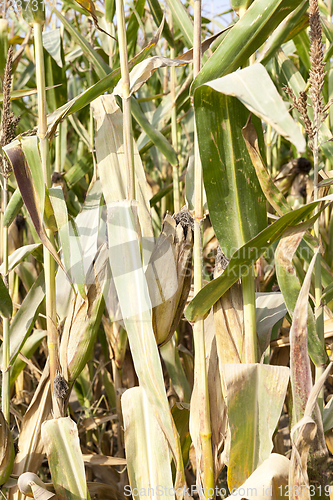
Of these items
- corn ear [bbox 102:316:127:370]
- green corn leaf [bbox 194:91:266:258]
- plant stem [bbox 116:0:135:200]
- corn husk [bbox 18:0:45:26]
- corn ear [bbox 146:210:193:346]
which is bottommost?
corn ear [bbox 102:316:127:370]

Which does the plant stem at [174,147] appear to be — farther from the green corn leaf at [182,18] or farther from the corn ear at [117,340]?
the corn ear at [117,340]

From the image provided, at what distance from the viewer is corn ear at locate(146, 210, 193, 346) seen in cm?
65

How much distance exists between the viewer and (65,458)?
26.6 inches

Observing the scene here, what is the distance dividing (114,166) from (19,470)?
0.62 metres

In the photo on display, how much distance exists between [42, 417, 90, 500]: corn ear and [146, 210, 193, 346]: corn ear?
22cm

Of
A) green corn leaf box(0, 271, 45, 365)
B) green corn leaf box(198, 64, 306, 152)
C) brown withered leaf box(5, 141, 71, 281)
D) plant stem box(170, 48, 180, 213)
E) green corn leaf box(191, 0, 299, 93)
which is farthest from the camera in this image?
plant stem box(170, 48, 180, 213)

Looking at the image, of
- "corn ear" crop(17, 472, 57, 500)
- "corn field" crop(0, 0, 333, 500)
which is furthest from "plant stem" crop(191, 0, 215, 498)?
"corn ear" crop(17, 472, 57, 500)

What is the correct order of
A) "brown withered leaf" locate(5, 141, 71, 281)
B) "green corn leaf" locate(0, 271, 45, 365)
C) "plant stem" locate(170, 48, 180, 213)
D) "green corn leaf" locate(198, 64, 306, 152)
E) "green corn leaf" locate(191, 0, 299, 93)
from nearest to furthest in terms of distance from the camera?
"green corn leaf" locate(198, 64, 306, 152)
"green corn leaf" locate(191, 0, 299, 93)
"brown withered leaf" locate(5, 141, 71, 281)
"green corn leaf" locate(0, 271, 45, 365)
"plant stem" locate(170, 48, 180, 213)

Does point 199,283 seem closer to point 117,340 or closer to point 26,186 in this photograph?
point 26,186

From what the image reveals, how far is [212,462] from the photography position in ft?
1.98

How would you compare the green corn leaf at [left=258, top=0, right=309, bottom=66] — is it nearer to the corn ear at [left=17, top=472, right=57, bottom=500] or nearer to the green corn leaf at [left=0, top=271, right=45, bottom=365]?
the green corn leaf at [left=0, top=271, right=45, bottom=365]

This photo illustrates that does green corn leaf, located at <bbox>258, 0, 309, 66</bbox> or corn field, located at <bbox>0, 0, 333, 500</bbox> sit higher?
green corn leaf, located at <bbox>258, 0, 309, 66</bbox>

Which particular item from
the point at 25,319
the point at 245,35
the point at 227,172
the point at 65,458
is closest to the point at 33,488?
the point at 65,458

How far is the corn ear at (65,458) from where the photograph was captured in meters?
0.67
